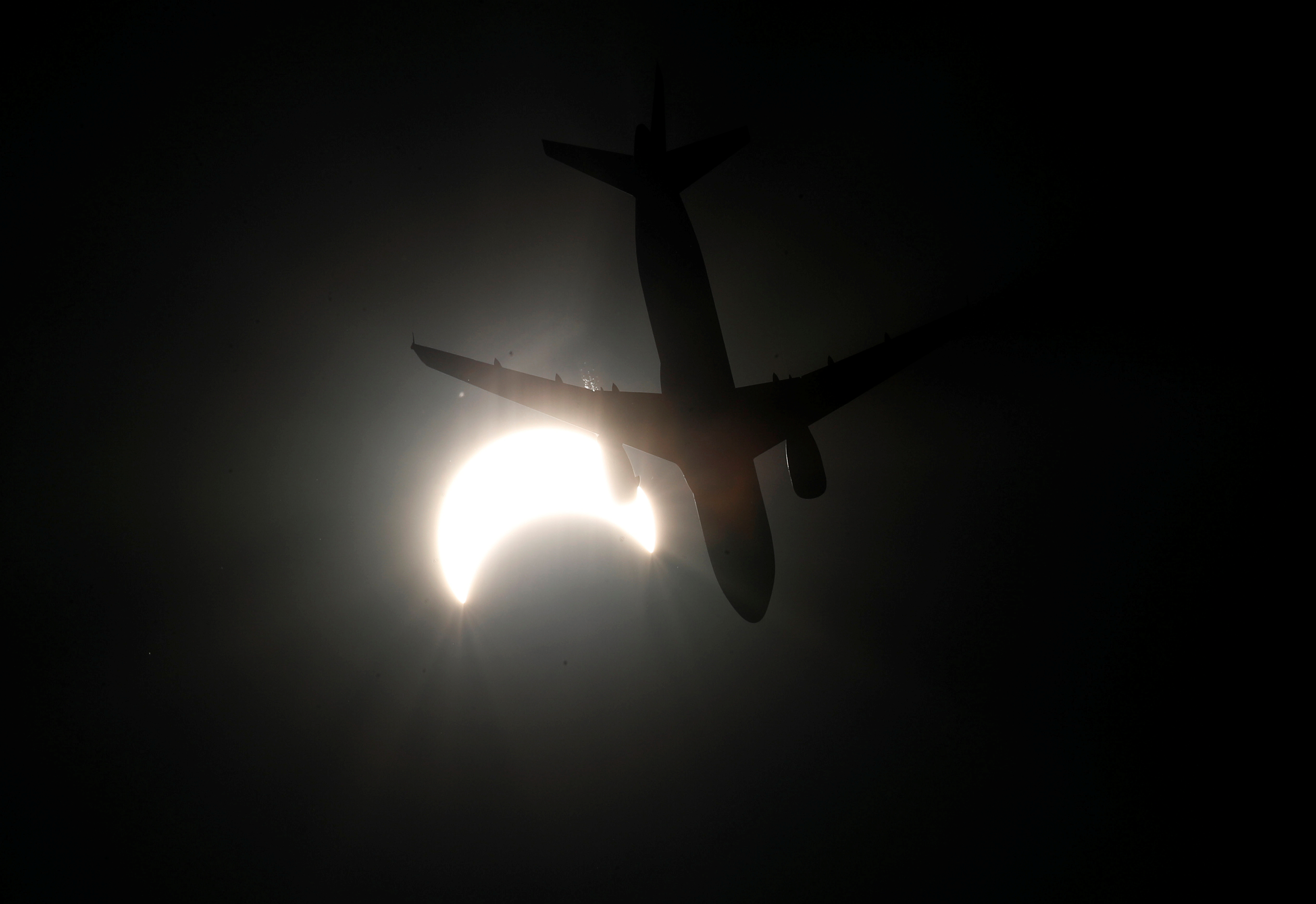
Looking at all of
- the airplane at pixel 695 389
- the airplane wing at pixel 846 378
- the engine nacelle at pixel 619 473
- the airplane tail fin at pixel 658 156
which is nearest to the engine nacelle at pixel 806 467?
the airplane at pixel 695 389

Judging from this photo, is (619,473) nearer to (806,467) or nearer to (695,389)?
(695,389)

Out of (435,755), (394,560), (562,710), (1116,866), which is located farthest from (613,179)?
(1116,866)

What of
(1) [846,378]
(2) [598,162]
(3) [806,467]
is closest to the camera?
(3) [806,467]

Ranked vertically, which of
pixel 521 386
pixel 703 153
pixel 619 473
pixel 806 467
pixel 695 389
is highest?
pixel 703 153

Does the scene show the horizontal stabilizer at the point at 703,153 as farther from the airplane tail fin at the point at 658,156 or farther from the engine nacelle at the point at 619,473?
the engine nacelle at the point at 619,473

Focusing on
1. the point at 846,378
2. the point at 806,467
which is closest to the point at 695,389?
the point at 806,467
